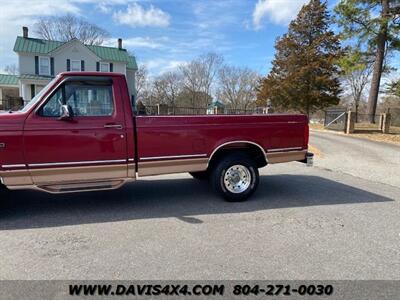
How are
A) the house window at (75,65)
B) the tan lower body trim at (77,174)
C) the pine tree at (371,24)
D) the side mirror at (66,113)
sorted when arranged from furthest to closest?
the house window at (75,65), the pine tree at (371,24), the tan lower body trim at (77,174), the side mirror at (66,113)

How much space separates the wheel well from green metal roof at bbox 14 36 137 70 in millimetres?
35129

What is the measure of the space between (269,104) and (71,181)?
29932mm

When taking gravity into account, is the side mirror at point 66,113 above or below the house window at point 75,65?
below

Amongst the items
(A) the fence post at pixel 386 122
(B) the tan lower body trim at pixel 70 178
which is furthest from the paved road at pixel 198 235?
(A) the fence post at pixel 386 122

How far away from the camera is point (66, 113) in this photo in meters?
4.89

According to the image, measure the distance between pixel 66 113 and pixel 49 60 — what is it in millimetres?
35094

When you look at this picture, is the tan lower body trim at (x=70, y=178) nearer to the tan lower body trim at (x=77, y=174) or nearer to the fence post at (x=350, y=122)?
the tan lower body trim at (x=77, y=174)

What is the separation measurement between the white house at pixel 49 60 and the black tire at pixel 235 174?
27446 millimetres

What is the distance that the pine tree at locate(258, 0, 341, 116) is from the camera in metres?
30.2

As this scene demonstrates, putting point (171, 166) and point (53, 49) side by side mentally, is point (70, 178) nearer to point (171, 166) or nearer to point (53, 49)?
point (171, 166)

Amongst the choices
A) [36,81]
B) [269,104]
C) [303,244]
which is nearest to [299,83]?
[269,104]

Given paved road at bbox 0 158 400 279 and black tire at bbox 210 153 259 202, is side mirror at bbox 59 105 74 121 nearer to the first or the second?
paved road at bbox 0 158 400 279

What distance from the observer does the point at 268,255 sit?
12.9 ft

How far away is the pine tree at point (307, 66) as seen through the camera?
30188 mm
